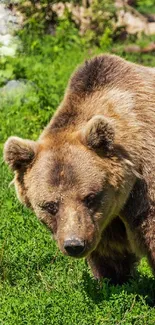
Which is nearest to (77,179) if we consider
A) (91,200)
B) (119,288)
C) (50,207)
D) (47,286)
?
(91,200)

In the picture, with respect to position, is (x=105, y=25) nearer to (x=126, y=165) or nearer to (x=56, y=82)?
(x=56, y=82)

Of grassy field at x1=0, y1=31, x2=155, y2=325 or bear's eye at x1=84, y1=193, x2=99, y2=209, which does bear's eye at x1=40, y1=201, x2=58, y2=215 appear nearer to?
bear's eye at x1=84, y1=193, x2=99, y2=209

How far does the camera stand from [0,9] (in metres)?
12.0

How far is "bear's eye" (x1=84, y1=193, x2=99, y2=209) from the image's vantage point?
5750 millimetres

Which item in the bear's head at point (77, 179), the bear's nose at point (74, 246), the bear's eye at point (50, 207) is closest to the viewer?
the bear's nose at point (74, 246)

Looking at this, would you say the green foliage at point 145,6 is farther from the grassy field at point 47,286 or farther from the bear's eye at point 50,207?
the bear's eye at point 50,207

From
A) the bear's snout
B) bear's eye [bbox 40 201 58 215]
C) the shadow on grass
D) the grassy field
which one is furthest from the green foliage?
the bear's snout

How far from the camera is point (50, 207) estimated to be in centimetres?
586

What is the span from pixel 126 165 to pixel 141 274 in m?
1.20

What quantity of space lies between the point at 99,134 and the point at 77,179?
33cm

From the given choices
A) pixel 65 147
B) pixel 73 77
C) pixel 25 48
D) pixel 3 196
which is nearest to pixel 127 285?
pixel 65 147

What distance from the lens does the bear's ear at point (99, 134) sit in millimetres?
Answer: 5711

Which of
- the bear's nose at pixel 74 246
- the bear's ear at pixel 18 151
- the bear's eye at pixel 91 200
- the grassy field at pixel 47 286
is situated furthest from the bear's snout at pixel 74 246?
the bear's ear at pixel 18 151

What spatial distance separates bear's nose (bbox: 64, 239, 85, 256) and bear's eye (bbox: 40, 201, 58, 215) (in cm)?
33
